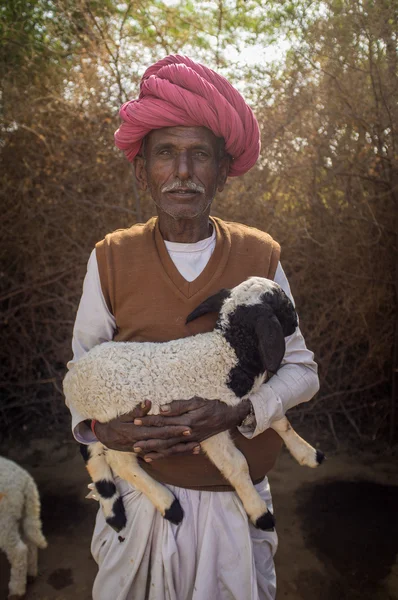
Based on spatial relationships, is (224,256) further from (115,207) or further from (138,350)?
(115,207)

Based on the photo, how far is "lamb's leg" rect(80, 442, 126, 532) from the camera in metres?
2.19

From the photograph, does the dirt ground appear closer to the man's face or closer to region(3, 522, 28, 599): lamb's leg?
region(3, 522, 28, 599): lamb's leg

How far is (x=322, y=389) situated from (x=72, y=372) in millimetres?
3606

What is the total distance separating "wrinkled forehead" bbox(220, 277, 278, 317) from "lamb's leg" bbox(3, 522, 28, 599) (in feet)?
7.56

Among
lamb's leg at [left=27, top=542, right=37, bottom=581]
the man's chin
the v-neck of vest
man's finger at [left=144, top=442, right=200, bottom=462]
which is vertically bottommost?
lamb's leg at [left=27, top=542, right=37, bottom=581]

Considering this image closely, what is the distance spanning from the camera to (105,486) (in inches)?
88.3

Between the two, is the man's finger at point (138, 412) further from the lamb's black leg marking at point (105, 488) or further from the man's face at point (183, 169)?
the man's face at point (183, 169)

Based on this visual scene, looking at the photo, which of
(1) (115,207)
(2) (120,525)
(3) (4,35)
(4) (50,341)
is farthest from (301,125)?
(2) (120,525)

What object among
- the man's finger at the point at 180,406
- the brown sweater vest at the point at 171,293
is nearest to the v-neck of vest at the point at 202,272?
the brown sweater vest at the point at 171,293

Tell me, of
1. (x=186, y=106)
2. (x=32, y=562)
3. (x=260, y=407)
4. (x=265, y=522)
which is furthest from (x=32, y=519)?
(x=186, y=106)

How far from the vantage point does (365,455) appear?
16.0ft

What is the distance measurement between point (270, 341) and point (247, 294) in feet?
0.75

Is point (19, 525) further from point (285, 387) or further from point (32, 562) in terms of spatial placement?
point (285, 387)

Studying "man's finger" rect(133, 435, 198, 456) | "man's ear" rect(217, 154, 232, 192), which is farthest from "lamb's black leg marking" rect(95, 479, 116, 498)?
"man's ear" rect(217, 154, 232, 192)
